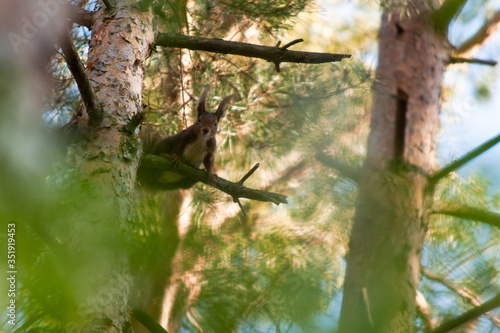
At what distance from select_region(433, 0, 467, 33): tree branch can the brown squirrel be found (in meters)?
1.16

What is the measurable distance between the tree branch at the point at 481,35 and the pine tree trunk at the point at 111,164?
1881 mm

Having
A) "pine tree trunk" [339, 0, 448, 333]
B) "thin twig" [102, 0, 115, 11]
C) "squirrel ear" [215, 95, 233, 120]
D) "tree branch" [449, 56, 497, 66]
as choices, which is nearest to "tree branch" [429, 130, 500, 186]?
"pine tree trunk" [339, 0, 448, 333]

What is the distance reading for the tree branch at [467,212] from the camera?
4.49 feet

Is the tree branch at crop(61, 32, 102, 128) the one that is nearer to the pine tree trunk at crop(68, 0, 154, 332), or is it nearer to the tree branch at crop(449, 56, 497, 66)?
the pine tree trunk at crop(68, 0, 154, 332)

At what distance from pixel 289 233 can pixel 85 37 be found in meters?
1.44

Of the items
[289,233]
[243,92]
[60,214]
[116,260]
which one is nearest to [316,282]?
[116,260]

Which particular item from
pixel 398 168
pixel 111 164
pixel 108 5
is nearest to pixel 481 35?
pixel 398 168

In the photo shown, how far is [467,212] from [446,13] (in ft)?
3.90

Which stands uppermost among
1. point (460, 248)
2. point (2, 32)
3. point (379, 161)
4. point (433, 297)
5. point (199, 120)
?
point (199, 120)

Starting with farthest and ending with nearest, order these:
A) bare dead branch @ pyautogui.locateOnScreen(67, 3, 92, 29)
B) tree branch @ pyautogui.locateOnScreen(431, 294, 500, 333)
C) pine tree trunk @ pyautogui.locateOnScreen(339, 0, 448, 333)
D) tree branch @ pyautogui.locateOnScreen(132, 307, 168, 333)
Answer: pine tree trunk @ pyautogui.locateOnScreen(339, 0, 448, 333) < bare dead branch @ pyautogui.locateOnScreen(67, 3, 92, 29) < tree branch @ pyautogui.locateOnScreen(132, 307, 168, 333) < tree branch @ pyautogui.locateOnScreen(431, 294, 500, 333)

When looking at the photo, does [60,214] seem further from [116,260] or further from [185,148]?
[185,148]

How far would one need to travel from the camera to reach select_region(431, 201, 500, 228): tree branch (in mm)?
1368

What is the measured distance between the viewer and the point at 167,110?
8.89ft

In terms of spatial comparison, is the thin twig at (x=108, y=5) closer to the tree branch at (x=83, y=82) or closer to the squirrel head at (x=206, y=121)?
the tree branch at (x=83, y=82)
